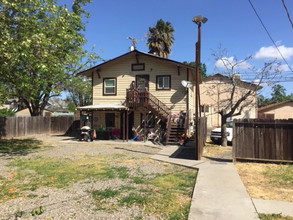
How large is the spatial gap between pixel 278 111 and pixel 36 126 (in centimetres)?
3058

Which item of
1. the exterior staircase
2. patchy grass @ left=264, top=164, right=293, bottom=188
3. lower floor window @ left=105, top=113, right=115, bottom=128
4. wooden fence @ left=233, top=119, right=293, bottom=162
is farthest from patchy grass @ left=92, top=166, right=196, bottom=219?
lower floor window @ left=105, top=113, right=115, bottom=128

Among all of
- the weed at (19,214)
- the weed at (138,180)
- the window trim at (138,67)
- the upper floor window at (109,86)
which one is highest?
the window trim at (138,67)

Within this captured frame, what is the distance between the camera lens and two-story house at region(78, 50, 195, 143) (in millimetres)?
17359

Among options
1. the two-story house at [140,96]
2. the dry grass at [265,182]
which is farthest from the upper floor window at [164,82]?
the dry grass at [265,182]

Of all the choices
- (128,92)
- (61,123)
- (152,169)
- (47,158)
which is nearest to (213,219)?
A: (152,169)

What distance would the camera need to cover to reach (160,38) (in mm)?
30797

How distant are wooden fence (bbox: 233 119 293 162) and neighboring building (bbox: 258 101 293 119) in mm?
26394

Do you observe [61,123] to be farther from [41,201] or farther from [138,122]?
[41,201]

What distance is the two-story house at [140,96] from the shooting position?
1736 cm

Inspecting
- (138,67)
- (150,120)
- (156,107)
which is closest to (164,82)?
(156,107)

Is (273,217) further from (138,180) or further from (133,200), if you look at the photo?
(138,180)

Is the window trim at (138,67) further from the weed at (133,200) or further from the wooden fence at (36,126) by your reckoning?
the weed at (133,200)

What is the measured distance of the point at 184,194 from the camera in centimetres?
546

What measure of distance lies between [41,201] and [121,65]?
15.4 metres
